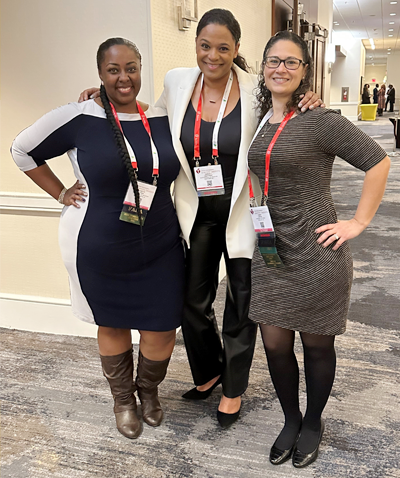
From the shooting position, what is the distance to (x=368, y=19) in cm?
1577

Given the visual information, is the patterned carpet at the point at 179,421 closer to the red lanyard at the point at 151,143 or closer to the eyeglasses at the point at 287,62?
the red lanyard at the point at 151,143

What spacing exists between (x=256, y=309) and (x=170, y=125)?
78cm

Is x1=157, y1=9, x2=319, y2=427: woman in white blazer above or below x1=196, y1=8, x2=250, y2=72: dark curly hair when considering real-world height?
below

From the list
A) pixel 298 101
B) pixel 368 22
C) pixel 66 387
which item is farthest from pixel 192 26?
pixel 368 22

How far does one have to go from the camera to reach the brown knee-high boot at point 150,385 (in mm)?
2042

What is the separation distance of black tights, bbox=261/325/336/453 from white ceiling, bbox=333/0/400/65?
42.4ft

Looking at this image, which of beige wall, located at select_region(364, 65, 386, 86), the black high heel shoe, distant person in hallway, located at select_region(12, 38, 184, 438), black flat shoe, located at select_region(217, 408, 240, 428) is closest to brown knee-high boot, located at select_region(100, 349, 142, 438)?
distant person in hallway, located at select_region(12, 38, 184, 438)

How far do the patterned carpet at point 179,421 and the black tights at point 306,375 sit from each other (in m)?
0.12

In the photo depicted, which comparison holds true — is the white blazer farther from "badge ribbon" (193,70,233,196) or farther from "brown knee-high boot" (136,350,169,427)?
"brown knee-high boot" (136,350,169,427)

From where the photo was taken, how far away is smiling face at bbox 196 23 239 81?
1.68 meters

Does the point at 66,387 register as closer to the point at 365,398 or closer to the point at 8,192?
the point at 8,192

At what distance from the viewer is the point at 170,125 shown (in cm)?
186

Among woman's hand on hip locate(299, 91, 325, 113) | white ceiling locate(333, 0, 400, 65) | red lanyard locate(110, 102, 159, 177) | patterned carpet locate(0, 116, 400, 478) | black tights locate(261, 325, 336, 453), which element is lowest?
patterned carpet locate(0, 116, 400, 478)

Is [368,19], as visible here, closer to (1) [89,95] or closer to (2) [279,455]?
(1) [89,95]
